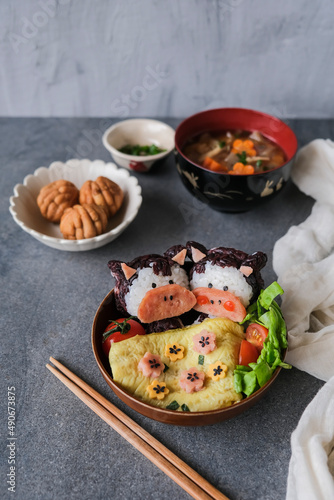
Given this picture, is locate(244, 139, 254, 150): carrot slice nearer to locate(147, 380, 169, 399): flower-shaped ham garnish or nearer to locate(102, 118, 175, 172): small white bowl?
locate(102, 118, 175, 172): small white bowl

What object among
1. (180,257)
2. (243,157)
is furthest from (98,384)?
(243,157)

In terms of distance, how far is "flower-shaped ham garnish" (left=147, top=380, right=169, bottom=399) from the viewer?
2.98 feet

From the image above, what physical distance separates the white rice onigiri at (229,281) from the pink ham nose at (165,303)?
0.19 ft

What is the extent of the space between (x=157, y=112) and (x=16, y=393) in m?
1.31

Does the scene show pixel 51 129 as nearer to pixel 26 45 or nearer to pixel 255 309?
pixel 26 45

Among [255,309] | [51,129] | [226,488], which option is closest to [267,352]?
[255,309]

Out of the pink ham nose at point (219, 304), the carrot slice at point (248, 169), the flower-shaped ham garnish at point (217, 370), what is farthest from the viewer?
the carrot slice at point (248, 169)

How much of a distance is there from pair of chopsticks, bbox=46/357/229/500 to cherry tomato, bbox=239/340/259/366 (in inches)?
9.1

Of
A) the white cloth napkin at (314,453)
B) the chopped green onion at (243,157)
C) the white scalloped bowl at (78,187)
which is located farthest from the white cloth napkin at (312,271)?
the white scalloped bowl at (78,187)

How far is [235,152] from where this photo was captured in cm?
153

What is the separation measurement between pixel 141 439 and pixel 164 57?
54.4 inches

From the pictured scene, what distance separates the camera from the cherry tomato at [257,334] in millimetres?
995

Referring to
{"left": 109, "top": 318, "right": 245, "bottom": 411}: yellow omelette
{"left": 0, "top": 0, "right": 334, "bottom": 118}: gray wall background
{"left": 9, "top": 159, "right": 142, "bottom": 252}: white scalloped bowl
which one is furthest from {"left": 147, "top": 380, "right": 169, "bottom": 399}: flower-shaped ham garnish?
{"left": 0, "top": 0, "right": 334, "bottom": 118}: gray wall background

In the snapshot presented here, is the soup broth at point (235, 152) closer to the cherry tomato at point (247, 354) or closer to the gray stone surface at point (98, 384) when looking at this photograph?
the gray stone surface at point (98, 384)
